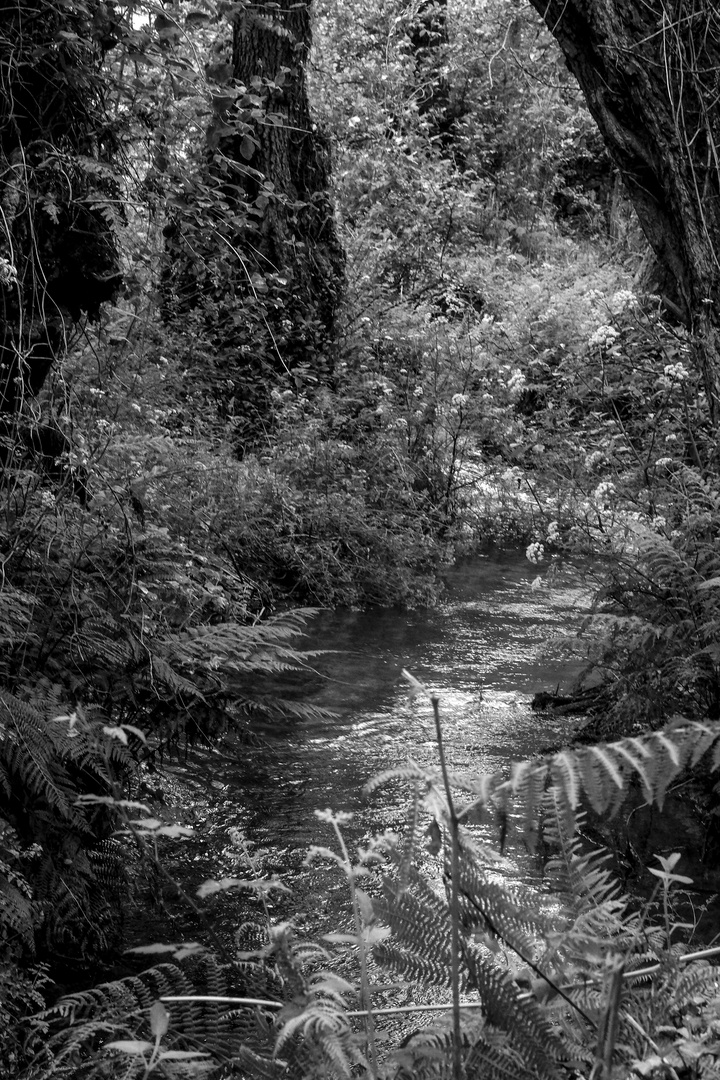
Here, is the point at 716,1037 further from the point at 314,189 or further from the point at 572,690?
the point at 314,189

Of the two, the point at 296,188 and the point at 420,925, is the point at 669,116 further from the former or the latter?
the point at 296,188

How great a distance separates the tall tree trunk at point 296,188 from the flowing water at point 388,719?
4.21 meters

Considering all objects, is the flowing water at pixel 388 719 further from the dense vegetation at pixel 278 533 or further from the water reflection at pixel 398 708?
the dense vegetation at pixel 278 533

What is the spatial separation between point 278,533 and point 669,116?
4058mm

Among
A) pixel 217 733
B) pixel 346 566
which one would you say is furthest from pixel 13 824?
pixel 346 566

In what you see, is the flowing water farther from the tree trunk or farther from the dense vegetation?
the tree trunk

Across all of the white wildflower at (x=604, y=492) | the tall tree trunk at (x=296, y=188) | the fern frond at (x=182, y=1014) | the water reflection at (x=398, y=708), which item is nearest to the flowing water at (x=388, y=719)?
the water reflection at (x=398, y=708)

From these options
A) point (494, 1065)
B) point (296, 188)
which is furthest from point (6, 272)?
→ point (296, 188)

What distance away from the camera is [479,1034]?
172 cm

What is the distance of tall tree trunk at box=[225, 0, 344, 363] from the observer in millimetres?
10484

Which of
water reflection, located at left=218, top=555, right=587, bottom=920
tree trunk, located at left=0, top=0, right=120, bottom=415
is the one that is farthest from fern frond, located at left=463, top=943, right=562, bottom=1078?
tree trunk, located at left=0, top=0, right=120, bottom=415

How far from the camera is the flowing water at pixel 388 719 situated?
403cm

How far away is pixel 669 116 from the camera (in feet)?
16.4

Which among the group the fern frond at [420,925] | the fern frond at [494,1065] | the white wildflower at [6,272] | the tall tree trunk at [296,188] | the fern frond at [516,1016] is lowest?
the fern frond at [494,1065]
